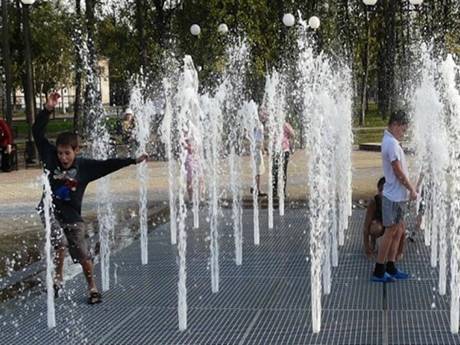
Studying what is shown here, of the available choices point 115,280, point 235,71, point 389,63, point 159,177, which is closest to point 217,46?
point 235,71

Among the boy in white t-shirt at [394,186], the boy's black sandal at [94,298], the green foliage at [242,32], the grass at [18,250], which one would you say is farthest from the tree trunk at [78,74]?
the boy in white t-shirt at [394,186]

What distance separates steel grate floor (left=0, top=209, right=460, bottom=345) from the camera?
16.0 feet

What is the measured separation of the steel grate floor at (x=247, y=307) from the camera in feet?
16.0

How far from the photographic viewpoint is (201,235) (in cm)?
873

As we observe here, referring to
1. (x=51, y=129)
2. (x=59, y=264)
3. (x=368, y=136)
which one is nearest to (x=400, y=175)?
(x=59, y=264)

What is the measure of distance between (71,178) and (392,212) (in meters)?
2.51

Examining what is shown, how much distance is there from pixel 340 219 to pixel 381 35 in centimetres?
3192

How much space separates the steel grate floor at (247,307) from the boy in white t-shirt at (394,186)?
0.40m

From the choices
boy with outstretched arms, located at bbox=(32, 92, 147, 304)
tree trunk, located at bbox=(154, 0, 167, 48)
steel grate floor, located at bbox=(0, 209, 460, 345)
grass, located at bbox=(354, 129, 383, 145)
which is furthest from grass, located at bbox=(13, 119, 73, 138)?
boy with outstretched arms, located at bbox=(32, 92, 147, 304)

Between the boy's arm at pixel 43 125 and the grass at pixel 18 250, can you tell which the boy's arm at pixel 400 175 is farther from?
the grass at pixel 18 250

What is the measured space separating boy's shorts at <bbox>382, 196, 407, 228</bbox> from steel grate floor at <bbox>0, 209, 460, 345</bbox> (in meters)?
0.55

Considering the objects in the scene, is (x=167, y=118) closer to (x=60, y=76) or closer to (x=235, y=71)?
(x=235, y=71)

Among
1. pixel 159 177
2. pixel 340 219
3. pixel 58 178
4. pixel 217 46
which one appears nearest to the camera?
pixel 58 178

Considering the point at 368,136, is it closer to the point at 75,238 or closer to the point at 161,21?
the point at 161,21
